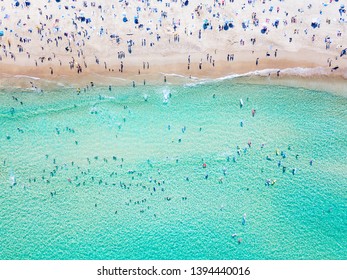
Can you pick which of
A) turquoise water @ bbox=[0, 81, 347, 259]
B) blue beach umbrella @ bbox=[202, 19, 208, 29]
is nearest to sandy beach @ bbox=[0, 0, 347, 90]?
blue beach umbrella @ bbox=[202, 19, 208, 29]

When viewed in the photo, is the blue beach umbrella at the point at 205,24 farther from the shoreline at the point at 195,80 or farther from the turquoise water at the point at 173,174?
the turquoise water at the point at 173,174

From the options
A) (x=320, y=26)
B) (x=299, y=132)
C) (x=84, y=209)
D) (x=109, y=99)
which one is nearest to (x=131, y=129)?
(x=109, y=99)

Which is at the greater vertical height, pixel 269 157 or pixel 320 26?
pixel 320 26

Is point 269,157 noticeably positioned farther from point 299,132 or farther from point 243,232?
point 243,232

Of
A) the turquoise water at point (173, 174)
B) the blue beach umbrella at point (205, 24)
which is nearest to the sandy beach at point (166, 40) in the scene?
the blue beach umbrella at point (205, 24)

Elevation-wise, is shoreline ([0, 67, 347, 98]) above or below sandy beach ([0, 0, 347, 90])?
below

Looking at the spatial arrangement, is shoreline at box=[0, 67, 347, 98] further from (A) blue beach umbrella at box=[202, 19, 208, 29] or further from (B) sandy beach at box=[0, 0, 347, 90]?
(A) blue beach umbrella at box=[202, 19, 208, 29]
